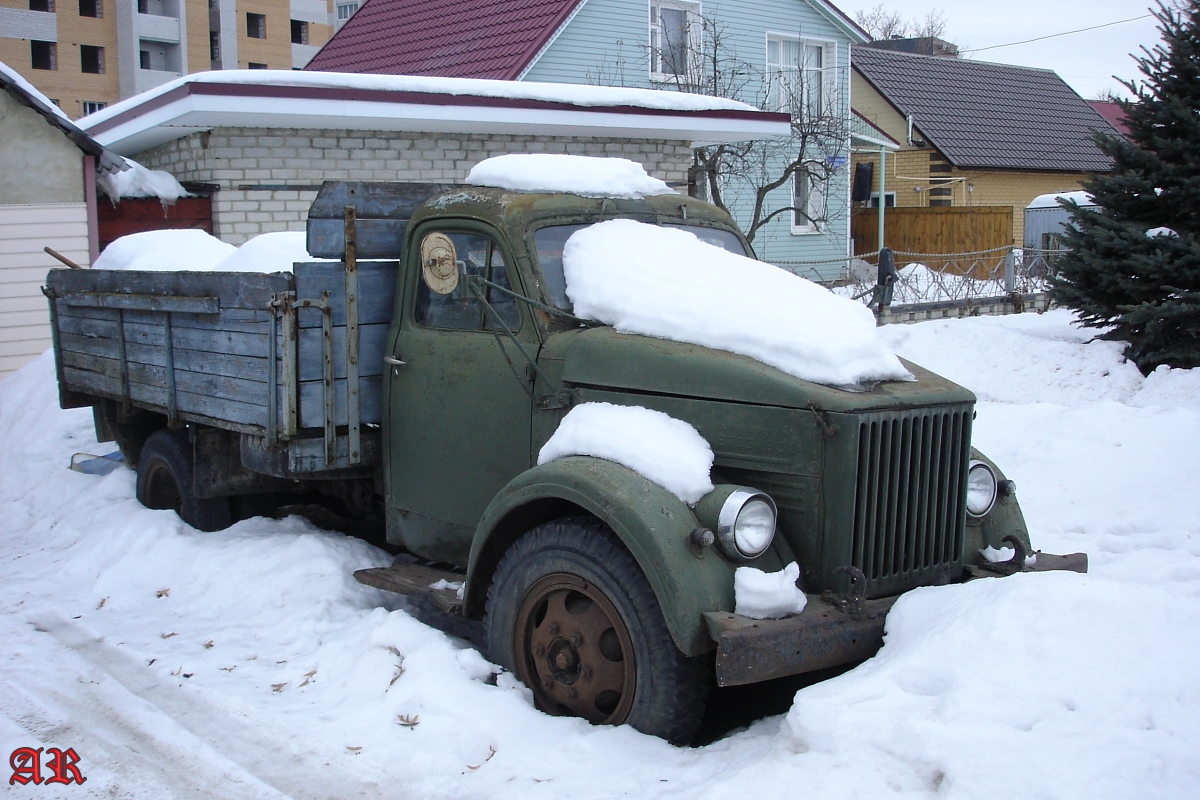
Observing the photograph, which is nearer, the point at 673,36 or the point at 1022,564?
the point at 1022,564

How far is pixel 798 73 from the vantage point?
23.8m

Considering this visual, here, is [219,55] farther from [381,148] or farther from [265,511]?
[265,511]

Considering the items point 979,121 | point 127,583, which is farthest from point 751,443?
point 979,121

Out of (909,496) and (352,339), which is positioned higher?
(352,339)

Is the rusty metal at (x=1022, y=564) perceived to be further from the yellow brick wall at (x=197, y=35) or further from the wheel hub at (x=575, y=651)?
the yellow brick wall at (x=197, y=35)

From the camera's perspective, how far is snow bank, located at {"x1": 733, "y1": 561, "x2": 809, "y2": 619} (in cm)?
378

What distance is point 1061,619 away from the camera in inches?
145

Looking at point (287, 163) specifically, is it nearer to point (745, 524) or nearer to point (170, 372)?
point (170, 372)

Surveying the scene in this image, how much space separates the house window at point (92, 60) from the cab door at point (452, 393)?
4506 centimetres

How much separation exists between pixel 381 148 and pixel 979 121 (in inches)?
918

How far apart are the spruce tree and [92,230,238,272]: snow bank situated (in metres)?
8.75

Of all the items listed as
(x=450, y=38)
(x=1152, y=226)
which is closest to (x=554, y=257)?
(x=1152, y=226)

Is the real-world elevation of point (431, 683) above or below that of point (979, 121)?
below

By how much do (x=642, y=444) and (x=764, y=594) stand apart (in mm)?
730
